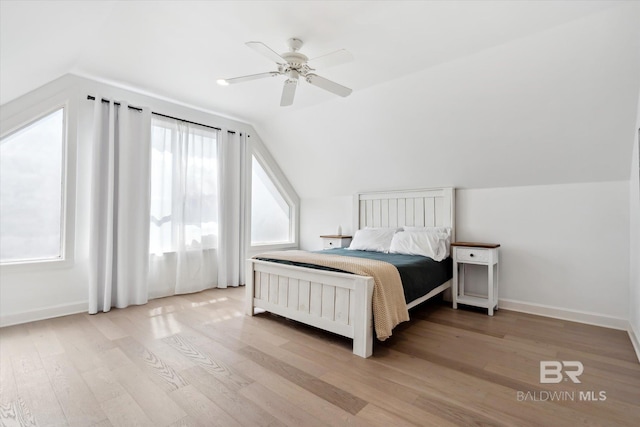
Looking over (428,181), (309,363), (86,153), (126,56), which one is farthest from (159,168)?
(428,181)

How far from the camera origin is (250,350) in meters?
2.42

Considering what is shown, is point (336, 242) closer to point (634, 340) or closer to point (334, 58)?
point (334, 58)

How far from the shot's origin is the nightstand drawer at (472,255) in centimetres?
338

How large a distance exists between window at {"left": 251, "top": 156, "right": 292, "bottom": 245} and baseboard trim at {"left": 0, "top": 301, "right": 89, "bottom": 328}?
238 centimetres

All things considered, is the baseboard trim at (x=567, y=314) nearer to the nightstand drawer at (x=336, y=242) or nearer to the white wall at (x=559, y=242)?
the white wall at (x=559, y=242)

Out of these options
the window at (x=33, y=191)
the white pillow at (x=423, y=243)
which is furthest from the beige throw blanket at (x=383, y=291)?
the window at (x=33, y=191)

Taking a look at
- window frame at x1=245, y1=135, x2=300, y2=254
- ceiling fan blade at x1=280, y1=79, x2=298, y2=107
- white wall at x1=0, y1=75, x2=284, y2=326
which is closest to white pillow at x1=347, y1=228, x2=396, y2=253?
window frame at x1=245, y1=135, x2=300, y2=254

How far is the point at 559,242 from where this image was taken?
328cm

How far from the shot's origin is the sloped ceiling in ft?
7.20

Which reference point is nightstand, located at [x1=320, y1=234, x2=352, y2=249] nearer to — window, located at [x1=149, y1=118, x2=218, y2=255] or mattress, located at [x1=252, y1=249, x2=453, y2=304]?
mattress, located at [x1=252, y1=249, x2=453, y2=304]

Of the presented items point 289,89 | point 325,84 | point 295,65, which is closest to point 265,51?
point 295,65

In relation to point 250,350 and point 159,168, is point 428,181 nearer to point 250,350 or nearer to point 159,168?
point 250,350

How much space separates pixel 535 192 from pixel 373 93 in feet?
6.97

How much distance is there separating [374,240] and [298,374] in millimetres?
2356
